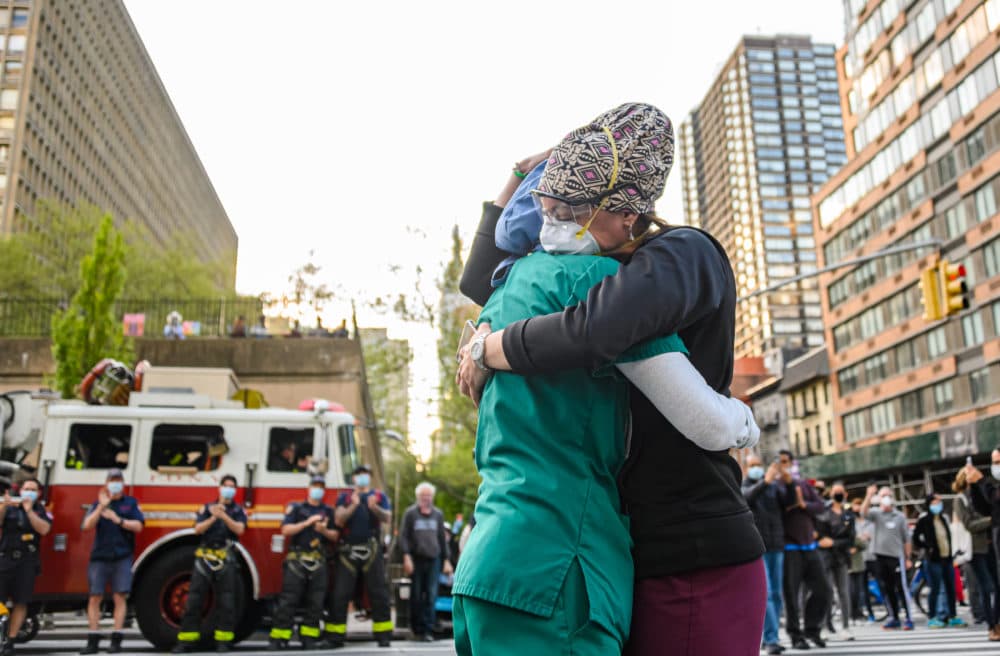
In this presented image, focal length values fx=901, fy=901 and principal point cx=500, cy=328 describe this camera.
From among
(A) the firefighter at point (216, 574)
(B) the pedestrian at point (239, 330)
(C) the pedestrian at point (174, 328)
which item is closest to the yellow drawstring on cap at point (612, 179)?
(A) the firefighter at point (216, 574)

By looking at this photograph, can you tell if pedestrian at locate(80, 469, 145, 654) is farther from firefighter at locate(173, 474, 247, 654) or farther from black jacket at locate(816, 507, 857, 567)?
black jacket at locate(816, 507, 857, 567)

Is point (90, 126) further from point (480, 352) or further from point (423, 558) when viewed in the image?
point (480, 352)

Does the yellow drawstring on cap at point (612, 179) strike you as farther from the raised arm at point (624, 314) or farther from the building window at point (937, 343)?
the building window at point (937, 343)

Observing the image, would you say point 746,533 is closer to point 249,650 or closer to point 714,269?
point 714,269

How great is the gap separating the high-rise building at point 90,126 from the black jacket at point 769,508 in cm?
3746

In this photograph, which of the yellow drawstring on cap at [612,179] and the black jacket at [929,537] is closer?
the yellow drawstring on cap at [612,179]

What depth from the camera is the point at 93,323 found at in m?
22.8

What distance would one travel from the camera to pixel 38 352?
26.9 meters

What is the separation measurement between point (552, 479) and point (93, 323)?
2338cm

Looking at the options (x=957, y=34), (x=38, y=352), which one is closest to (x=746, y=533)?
(x=38, y=352)

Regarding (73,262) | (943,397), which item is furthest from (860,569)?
(943,397)

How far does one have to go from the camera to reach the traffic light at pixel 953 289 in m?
16.7

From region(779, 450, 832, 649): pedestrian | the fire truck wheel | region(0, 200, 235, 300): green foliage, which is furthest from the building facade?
the fire truck wheel

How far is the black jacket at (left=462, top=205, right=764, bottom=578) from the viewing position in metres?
1.85
